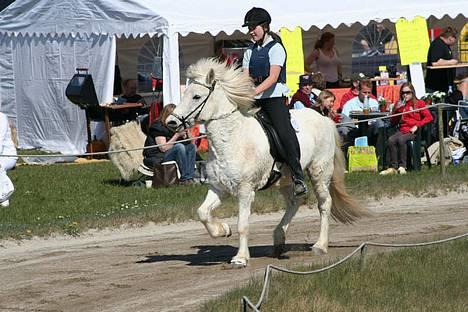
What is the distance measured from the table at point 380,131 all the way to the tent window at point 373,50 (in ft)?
17.6

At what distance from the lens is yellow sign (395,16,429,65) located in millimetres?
21984

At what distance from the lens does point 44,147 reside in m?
24.2

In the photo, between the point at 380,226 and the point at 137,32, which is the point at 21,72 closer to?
the point at 137,32

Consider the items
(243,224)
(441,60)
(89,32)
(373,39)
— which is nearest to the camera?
(243,224)

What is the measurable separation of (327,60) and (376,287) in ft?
45.9

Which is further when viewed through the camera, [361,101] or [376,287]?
[361,101]

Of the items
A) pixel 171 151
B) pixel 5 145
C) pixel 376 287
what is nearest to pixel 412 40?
pixel 171 151

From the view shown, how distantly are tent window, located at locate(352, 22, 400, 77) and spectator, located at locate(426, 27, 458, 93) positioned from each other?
2.94 meters

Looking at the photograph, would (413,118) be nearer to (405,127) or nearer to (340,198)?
(405,127)

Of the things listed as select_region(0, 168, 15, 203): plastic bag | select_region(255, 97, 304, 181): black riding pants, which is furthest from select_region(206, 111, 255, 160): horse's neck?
select_region(0, 168, 15, 203): plastic bag

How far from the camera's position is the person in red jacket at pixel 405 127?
736 inches

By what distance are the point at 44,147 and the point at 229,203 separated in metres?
9.47

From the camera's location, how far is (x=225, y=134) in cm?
1088

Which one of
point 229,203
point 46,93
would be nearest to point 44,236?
point 229,203
